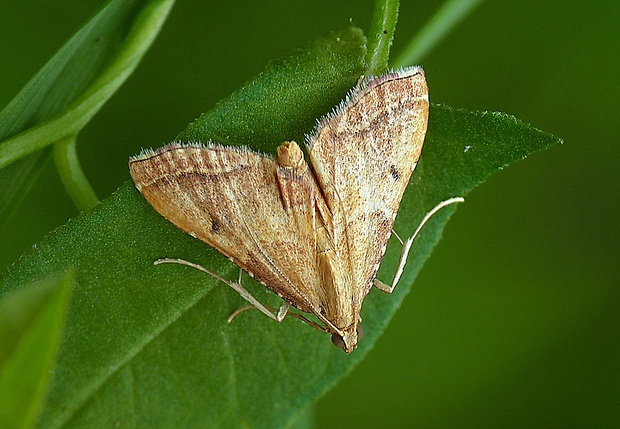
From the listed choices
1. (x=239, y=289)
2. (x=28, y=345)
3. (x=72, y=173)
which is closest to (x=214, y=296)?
(x=239, y=289)

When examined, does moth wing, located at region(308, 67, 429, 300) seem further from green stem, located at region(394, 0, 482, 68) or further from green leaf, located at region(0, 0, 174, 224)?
green leaf, located at region(0, 0, 174, 224)

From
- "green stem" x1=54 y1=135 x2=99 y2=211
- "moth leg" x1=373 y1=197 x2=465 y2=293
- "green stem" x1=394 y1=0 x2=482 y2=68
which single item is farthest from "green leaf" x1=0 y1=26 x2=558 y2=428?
"green stem" x1=394 y1=0 x2=482 y2=68

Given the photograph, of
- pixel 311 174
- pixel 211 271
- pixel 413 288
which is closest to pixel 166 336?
pixel 211 271

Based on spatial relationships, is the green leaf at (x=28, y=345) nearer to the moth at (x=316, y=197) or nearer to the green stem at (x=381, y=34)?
the moth at (x=316, y=197)

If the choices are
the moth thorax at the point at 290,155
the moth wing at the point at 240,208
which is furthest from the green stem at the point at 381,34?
the moth wing at the point at 240,208

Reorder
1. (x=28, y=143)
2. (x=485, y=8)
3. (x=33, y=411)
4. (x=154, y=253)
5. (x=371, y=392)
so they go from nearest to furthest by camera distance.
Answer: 1. (x=33, y=411)
2. (x=28, y=143)
3. (x=154, y=253)
4. (x=485, y=8)
5. (x=371, y=392)

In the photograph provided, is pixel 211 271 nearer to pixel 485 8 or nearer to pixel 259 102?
pixel 259 102
